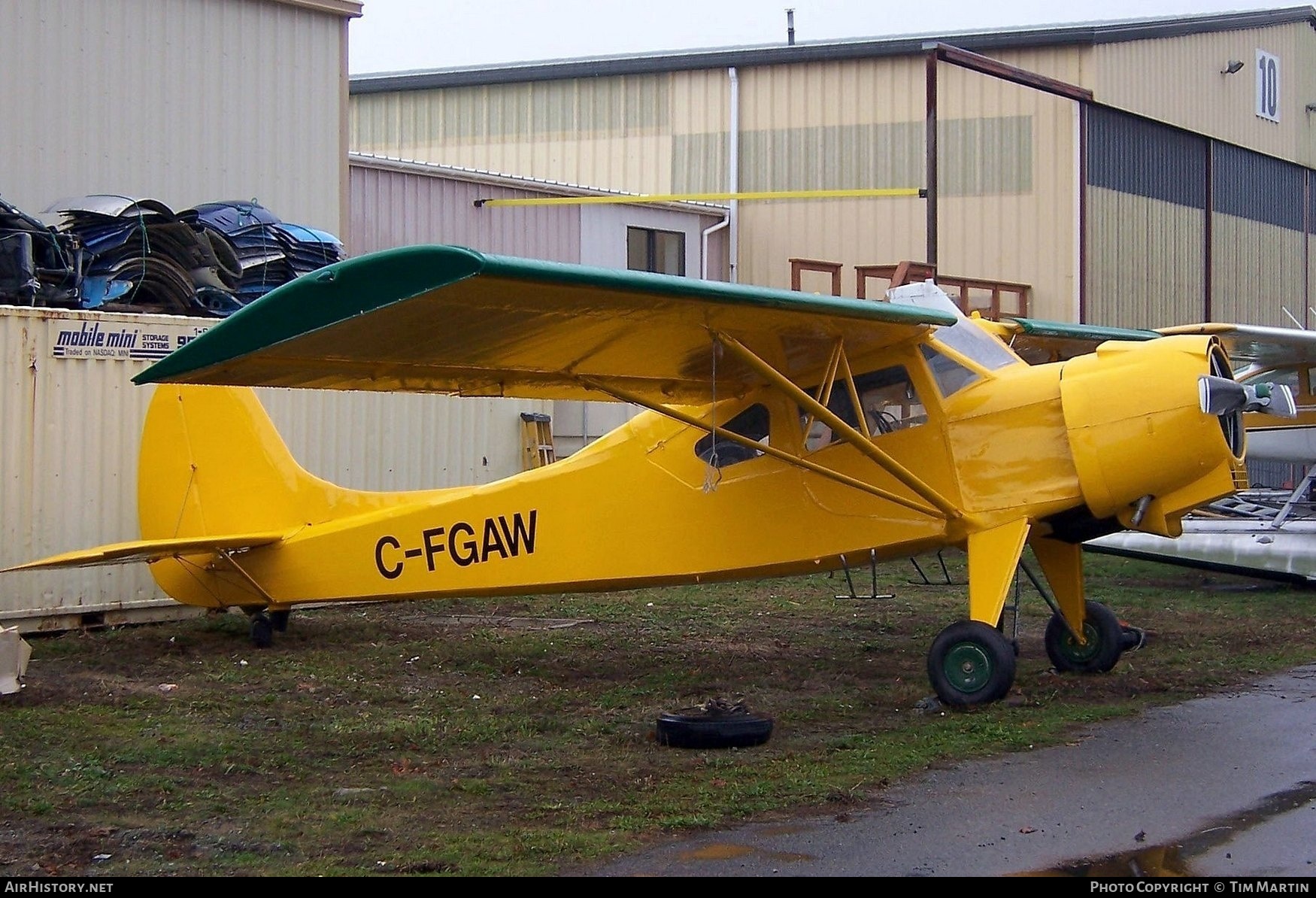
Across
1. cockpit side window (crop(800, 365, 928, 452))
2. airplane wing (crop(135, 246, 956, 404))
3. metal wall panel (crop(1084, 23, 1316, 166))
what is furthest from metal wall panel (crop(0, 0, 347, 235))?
metal wall panel (crop(1084, 23, 1316, 166))

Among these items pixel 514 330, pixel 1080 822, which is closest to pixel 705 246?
pixel 514 330

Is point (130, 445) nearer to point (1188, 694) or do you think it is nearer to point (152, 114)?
point (152, 114)

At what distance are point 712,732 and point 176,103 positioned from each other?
39.9 ft

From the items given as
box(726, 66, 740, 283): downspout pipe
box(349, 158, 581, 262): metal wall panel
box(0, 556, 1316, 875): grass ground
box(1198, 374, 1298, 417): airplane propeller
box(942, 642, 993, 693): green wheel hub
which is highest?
box(726, 66, 740, 283): downspout pipe

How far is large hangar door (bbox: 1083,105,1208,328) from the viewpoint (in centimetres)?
2528

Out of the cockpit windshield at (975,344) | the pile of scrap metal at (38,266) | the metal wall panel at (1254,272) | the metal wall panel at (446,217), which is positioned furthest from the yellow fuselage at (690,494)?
the metal wall panel at (1254,272)

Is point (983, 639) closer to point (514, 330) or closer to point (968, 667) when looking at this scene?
point (968, 667)

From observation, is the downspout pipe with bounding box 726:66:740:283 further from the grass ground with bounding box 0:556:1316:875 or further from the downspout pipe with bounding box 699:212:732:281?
the grass ground with bounding box 0:556:1316:875

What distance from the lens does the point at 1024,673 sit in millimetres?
9492

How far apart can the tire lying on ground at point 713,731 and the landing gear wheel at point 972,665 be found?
1.24m

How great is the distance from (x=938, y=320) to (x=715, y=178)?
1843 centimetres

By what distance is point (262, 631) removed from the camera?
1052 cm

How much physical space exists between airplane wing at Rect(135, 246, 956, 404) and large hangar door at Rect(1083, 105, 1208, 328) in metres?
17.3

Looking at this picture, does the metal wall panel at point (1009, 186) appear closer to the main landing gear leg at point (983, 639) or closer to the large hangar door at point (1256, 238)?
the large hangar door at point (1256, 238)
